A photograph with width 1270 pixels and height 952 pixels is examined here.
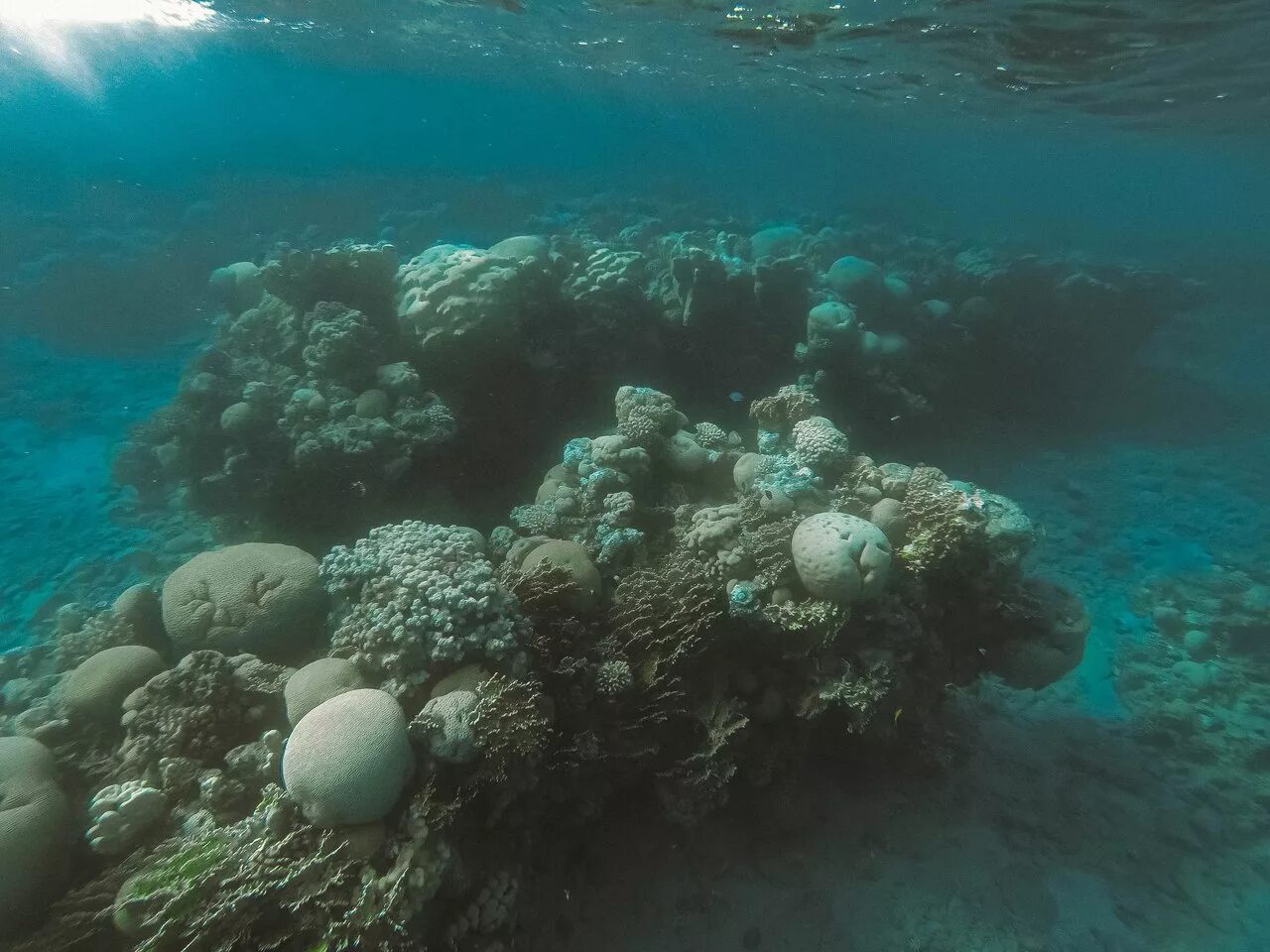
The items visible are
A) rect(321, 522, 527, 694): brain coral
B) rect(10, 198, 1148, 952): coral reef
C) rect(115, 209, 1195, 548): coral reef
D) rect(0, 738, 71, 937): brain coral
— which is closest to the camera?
rect(0, 738, 71, 937): brain coral

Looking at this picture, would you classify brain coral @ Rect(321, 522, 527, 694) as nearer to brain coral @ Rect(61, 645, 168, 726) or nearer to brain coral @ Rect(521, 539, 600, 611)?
brain coral @ Rect(521, 539, 600, 611)

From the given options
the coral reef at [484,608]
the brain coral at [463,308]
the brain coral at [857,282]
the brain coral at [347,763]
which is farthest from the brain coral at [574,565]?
the brain coral at [857,282]

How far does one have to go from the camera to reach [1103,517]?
13148mm

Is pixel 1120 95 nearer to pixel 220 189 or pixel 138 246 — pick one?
pixel 138 246

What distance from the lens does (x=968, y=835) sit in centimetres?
618

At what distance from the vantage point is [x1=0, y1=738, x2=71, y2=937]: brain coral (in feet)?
11.8

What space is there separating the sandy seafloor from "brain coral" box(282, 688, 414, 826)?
7.74 ft

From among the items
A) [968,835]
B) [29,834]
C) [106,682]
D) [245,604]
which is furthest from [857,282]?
[29,834]

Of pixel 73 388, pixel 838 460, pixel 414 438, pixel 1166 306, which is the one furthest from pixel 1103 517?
pixel 73 388

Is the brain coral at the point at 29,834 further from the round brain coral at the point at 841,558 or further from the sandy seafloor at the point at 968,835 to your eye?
the round brain coral at the point at 841,558

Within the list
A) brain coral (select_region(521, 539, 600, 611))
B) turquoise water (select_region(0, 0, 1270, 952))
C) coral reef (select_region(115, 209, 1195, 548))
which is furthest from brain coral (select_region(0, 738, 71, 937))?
coral reef (select_region(115, 209, 1195, 548))

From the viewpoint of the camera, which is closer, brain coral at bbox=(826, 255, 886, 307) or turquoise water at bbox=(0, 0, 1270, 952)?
turquoise water at bbox=(0, 0, 1270, 952)

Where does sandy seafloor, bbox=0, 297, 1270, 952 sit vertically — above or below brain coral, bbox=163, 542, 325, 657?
below

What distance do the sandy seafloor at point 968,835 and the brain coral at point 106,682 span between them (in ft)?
12.9
